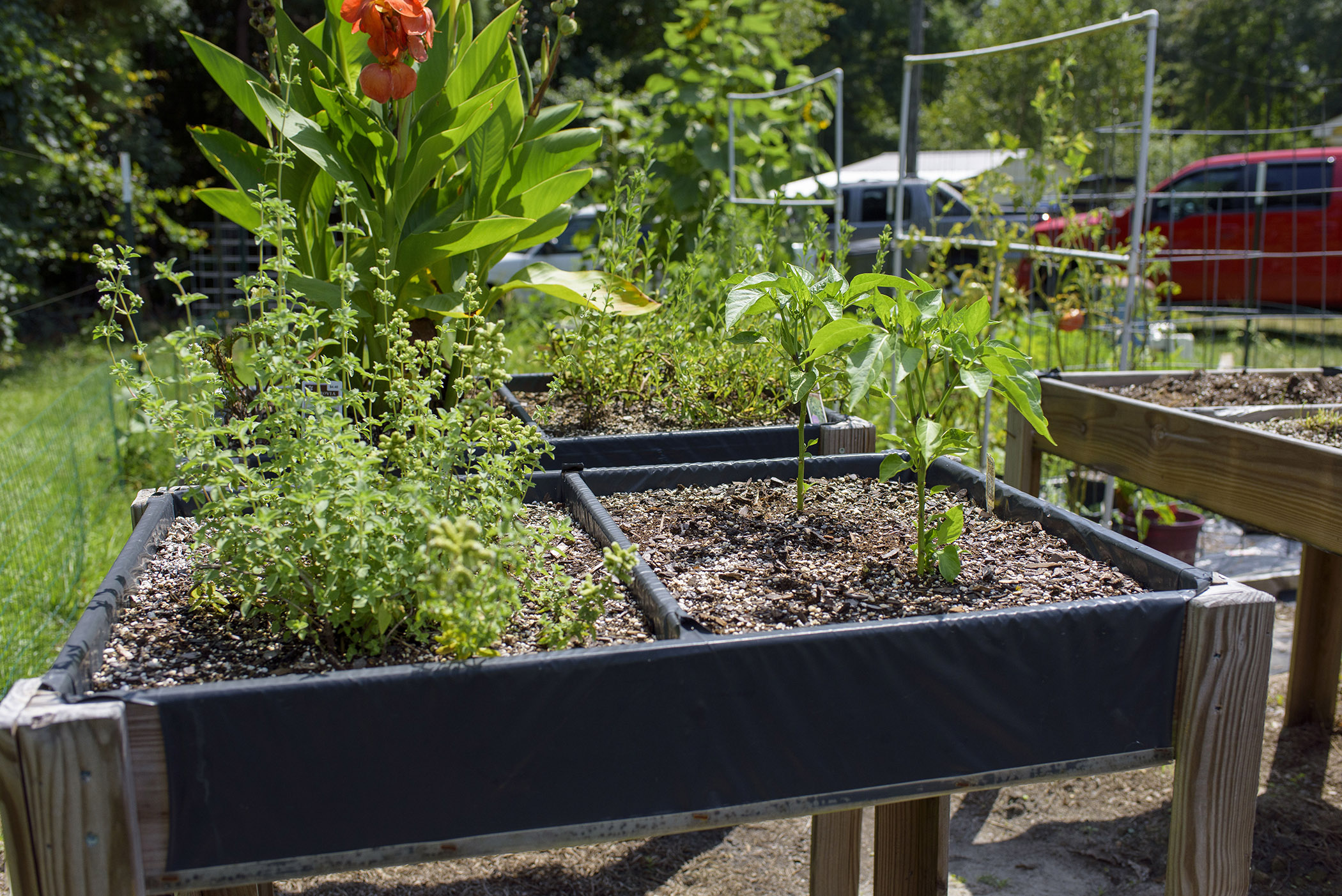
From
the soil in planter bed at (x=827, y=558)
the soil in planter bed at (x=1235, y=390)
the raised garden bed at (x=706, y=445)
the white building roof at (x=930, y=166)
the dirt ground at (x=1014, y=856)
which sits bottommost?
the dirt ground at (x=1014, y=856)

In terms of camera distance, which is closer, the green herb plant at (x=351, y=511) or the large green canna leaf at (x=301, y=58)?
the green herb plant at (x=351, y=511)

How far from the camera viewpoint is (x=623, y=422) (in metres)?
2.29

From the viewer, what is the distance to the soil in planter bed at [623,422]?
2.21 metres

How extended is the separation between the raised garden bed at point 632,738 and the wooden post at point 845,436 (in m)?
0.84

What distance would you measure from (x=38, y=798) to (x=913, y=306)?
3.62 feet

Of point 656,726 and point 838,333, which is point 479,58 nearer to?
point 838,333

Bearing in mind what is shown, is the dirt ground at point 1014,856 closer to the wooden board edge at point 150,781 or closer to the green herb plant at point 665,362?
the green herb plant at point 665,362

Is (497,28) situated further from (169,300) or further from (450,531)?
(169,300)

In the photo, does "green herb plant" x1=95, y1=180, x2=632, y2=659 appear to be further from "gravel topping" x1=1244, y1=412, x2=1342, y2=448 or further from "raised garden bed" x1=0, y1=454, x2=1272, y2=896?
"gravel topping" x1=1244, y1=412, x2=1342, y2=448

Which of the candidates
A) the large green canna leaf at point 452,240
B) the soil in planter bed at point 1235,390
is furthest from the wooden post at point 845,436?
the soil in planter bed at point 1235,390

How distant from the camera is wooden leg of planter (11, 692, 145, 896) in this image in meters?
0.88

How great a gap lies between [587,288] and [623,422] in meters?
0.35

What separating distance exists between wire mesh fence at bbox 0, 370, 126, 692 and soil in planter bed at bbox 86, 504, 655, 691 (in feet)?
5.63

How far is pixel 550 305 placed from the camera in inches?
158
